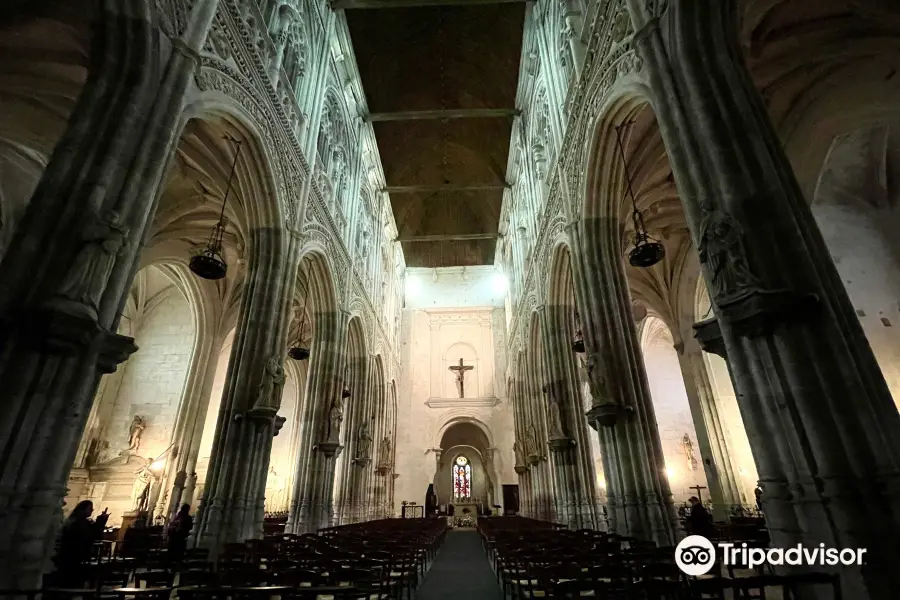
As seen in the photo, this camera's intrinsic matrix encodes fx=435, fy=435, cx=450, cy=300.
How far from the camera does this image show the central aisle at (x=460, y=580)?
6.32 meters

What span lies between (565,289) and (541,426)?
603 cm

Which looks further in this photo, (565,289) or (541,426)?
(541,426)

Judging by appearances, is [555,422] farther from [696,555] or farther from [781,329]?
[781,329]

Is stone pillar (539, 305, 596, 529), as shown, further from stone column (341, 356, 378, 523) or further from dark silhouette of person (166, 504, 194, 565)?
dark silhouette of person (166, 504, 194, 565)

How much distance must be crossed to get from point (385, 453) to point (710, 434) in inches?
612

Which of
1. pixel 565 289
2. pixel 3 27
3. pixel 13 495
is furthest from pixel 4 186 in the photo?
pixel 565 289

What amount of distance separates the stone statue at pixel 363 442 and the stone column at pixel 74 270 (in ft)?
48.4

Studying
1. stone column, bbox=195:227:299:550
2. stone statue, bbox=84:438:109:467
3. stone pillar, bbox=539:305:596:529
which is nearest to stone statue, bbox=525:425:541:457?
stone pillar, bbox=539:305:596:529

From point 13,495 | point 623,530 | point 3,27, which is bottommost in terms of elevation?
point 623,530

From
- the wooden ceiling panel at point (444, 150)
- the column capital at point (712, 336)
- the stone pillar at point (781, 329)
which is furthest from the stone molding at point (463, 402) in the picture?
the stone pillar at point (781, 329)

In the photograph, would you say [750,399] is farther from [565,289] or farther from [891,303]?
[891,303]

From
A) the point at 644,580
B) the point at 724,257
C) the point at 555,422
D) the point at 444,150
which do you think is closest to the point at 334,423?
the point at 555,422

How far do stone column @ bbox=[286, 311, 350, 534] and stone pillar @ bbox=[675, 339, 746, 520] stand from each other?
1345 centimetres

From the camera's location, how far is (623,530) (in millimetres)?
7922
